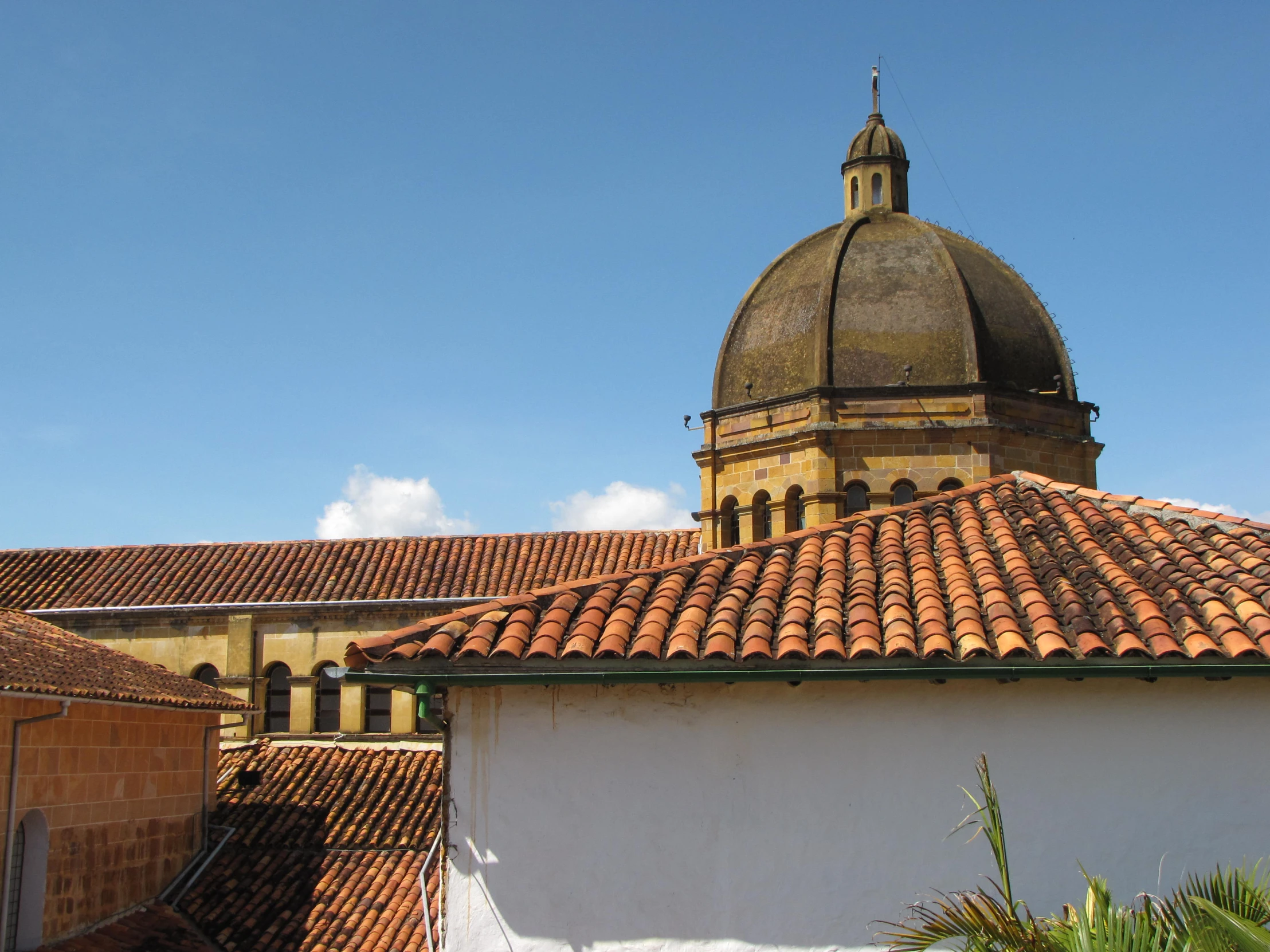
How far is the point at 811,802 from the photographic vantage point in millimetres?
7742

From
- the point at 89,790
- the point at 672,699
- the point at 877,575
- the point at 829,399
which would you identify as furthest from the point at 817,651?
the point at 89,790

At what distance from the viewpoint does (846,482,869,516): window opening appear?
54.9 ft

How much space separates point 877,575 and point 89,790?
1043 cm

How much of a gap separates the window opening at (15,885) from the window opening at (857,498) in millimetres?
10815

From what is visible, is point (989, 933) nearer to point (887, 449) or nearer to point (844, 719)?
point (844, 719)

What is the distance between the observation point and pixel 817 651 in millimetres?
7582

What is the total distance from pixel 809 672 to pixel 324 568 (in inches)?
633

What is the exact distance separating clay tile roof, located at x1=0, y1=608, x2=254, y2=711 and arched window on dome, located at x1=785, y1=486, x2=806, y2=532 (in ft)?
27.4

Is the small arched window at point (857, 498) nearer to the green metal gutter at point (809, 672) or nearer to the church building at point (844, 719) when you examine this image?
the church building at point (844, 719)

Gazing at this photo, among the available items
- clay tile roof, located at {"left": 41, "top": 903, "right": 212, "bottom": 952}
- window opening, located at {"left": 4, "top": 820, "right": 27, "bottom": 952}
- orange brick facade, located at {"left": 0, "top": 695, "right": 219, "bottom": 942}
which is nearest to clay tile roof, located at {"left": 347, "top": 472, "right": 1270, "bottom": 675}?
orange brick facade, located at {"left": 0, "top": 695, "right": 219, "bottom": 942}

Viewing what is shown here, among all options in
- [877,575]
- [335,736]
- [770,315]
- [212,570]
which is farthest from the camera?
[212,570]

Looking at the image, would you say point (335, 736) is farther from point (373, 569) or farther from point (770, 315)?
point (770, 315)

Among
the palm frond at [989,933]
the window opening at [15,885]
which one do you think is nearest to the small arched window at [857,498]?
the palm frond at [989,933]

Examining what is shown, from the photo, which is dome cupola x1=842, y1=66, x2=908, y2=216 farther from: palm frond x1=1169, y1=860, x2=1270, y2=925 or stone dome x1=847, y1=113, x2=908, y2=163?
palm frond x1=1169, y1=860, x2=1270, y2=925
